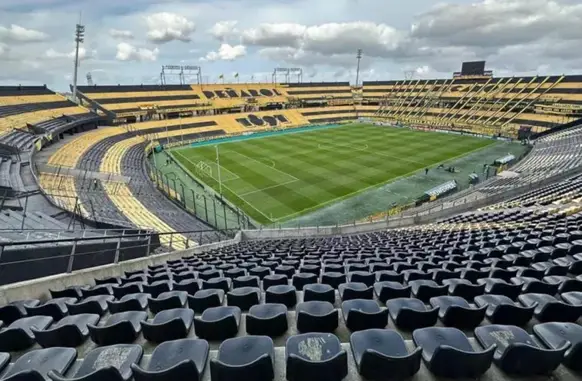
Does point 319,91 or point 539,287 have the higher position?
point 319,91

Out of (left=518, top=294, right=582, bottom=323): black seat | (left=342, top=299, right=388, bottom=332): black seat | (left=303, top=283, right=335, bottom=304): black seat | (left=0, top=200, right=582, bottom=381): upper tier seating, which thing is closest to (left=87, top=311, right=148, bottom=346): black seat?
(left=0, top=200, right=582, bottom=381): upper tier seating

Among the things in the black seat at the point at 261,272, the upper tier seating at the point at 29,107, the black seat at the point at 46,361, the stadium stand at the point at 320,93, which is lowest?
the black seat at the point at 261,272

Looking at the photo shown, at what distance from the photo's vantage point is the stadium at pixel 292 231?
142 inches

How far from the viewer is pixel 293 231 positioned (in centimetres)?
2242

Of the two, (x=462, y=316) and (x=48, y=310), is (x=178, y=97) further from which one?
(x=462, y=316)

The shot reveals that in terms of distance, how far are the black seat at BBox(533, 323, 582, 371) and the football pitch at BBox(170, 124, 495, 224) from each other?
80.2 feet

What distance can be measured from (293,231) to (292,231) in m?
0.07

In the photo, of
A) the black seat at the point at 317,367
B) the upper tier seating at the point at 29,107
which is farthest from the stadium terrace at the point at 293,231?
the upper tier seating at the point at 29,107

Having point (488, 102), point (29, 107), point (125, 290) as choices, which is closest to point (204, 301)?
point (125, 290)

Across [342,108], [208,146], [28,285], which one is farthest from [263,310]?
[342,108]

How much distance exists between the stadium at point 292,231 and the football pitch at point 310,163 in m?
0.36

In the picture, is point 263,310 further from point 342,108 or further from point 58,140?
point 342,108

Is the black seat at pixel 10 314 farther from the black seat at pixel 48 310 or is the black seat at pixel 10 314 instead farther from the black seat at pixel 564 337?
the black seat at pixel 564 337

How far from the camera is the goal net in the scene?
40281mm
